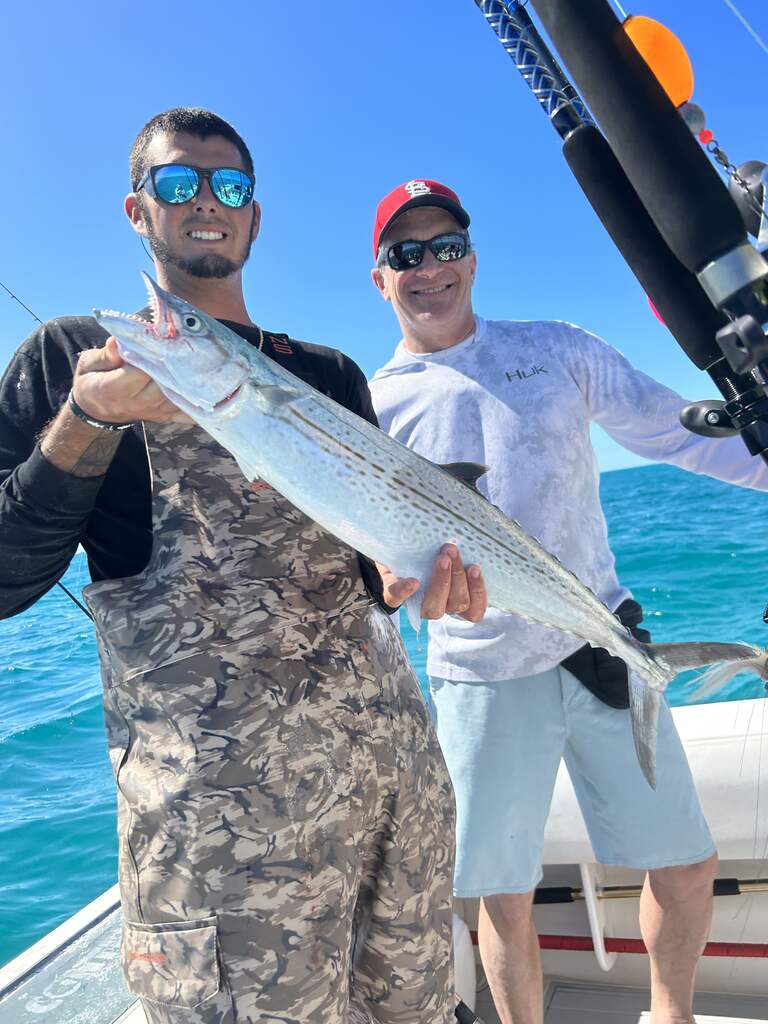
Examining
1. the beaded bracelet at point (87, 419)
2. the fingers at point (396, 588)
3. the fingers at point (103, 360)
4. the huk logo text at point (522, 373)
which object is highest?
the fingers at point (103, 360)

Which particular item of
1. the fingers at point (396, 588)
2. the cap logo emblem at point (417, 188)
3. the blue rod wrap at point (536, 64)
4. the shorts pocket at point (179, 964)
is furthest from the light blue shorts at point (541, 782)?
the cap logo emblem at point (417, 188)

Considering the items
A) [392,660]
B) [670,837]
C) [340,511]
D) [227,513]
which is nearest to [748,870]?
[670,837]

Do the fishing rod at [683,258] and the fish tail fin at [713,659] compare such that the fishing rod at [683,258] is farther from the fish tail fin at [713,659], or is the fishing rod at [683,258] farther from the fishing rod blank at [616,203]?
the fish tail fin at [713,659]

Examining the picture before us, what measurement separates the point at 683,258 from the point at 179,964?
184cm

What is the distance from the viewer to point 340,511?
1850 mm

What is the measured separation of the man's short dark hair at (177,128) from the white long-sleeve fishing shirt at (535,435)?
1.10 metres

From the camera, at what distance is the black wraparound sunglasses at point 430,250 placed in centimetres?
289

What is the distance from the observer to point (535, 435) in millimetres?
2703

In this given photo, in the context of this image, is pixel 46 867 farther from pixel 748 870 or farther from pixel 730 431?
pixel 730 431

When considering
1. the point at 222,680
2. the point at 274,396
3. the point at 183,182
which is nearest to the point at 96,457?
the point at 274,396

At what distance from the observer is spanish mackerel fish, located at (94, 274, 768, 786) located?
1.70 meters

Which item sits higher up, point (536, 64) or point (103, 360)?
point (536, 64)

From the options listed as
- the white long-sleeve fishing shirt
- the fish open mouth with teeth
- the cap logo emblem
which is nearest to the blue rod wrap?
the cap logo emblem

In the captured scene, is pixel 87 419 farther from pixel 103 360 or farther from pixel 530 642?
pixel 530 642
